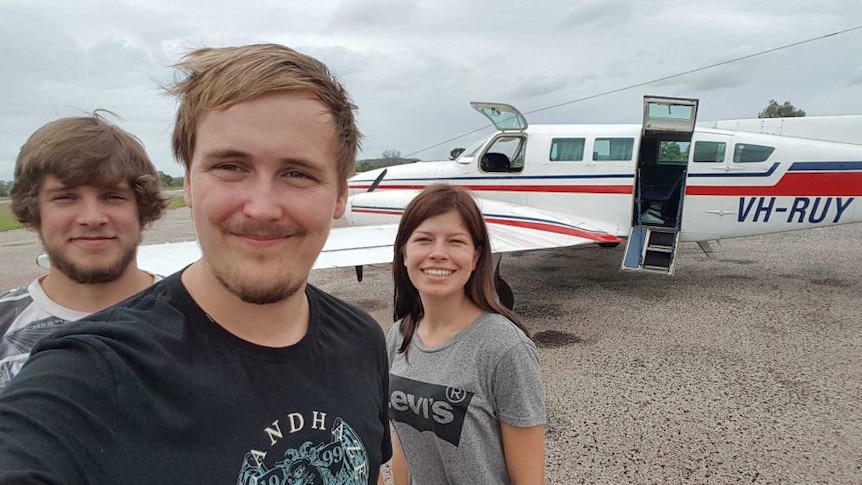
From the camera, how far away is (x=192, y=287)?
3.51 ft

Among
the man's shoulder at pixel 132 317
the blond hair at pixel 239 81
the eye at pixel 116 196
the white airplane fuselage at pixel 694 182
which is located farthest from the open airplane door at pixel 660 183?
the man's shoulder at pixel 132 317

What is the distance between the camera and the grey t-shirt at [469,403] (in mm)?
1675

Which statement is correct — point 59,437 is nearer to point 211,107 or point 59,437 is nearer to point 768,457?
point 211,107

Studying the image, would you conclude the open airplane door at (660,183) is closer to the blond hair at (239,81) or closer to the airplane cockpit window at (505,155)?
the airplane cockpit window at (505,155)

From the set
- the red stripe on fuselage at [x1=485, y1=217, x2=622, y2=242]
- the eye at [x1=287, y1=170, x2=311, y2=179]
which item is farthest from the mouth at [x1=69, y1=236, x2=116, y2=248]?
the red stripe on fuselage at [x1=485, y1=217, x2=622, y2=242]

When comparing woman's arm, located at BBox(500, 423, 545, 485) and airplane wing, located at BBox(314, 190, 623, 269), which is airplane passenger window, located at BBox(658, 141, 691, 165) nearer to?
airplane wing, located at BBox(314, 190, 623, 269)

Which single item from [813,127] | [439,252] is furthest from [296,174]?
[813,127]

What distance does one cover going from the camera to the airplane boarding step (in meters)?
7.59

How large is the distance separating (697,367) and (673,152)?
4.62 meters

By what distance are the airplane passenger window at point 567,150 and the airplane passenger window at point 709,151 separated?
72.7 inches

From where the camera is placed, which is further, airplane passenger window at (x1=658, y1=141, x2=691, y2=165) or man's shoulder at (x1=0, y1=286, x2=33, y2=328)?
airplane passenger window at (x1=658, y1=141, x2=691, y2=165)

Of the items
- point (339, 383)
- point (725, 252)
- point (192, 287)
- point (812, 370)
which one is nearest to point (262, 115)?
point (192, 287)

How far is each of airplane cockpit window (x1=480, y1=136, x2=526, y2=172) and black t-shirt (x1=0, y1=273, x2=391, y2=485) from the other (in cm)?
829

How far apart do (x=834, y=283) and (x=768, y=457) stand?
680 cm
